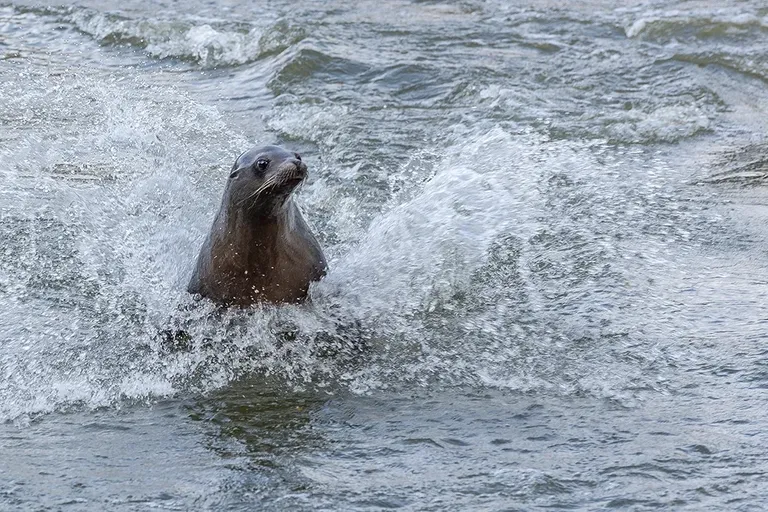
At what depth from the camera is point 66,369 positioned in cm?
560

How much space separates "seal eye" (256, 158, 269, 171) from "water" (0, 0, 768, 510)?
752mm

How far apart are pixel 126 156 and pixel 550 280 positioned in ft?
12.7

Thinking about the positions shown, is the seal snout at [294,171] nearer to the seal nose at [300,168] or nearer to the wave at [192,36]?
the seal nose at [300,168]

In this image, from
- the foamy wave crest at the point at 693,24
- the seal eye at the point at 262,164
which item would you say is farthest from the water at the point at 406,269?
the seal eye at the point at 262,164

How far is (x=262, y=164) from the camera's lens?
19.2 feet

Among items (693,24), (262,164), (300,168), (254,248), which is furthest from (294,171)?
(693,24)

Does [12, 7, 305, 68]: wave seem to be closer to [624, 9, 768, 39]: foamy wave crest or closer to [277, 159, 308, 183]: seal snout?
[624, 9, 768, 39]: foamy wave crest

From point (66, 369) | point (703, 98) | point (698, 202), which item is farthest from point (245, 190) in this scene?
point (703, 98)

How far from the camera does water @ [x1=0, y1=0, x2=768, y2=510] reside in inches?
180

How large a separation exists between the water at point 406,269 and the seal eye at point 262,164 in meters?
0.75

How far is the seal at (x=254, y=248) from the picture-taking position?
19.5ft

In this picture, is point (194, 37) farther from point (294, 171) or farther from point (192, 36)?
point (294, 171)

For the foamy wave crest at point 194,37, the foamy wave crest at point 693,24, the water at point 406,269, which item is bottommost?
the water at point 406,269

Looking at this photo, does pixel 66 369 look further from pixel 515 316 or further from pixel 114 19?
pixel 114 19
